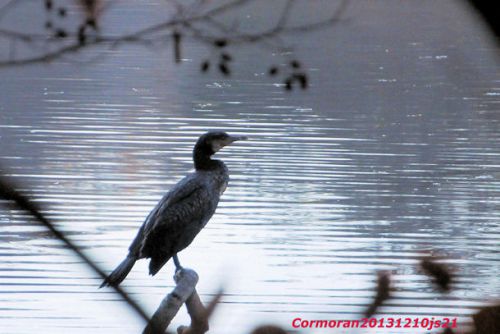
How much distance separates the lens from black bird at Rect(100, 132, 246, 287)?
7.38 feet

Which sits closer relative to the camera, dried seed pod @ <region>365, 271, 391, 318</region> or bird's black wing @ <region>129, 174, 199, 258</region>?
dried seed pod @ <region>365, 271, 391, 318</region>

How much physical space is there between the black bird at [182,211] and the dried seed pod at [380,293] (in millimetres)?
1206

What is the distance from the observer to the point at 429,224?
4270mm

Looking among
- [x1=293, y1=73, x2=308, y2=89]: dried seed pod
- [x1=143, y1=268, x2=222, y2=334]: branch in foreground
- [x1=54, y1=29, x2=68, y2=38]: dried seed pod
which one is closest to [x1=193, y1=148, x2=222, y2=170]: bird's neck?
[x1=143, y1=268, x2=222, y2=334]: branch in foreground

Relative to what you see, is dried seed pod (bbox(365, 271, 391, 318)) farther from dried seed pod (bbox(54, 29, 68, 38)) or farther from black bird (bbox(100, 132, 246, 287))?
black bird (bbox(100, 132, 246, 287))

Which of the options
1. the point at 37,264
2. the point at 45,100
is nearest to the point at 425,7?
the point at 45,100

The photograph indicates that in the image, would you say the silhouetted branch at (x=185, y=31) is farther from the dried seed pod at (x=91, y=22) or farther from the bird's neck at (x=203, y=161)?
the bird's neck at (x=203, y=161)

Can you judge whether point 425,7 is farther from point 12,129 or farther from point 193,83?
point 12,129

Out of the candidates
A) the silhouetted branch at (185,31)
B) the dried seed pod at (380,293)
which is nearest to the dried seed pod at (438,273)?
the dried seed pod at (380,293)

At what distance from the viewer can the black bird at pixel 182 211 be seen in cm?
225

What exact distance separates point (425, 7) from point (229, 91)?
6.39m

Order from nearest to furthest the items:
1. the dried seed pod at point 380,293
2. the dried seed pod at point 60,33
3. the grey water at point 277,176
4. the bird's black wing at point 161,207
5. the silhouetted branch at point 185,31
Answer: the dried seed pod at point 380,293
the silhouetted branch at point 185,31
the dried seed pod at point 60,33
the bird's black wing at point 161,207
the grey water at point 277,176

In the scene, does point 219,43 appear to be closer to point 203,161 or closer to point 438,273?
point 438,273

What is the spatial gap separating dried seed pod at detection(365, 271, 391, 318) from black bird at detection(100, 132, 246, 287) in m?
1.21
